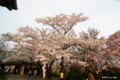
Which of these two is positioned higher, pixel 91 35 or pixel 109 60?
pixel 91 35

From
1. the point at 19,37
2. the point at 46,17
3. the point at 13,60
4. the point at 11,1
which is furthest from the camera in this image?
the point at 13,60

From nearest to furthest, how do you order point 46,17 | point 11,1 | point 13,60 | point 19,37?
point 11,1 < point 19,37 < point 46,17 < point 13,60

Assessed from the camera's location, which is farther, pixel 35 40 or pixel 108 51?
pixel 108 51

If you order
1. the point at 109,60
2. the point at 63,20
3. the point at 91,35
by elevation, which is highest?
the point at 63,20

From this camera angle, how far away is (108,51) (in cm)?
955

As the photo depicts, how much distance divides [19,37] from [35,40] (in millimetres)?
1819

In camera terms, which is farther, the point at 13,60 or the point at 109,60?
the point at 13,60

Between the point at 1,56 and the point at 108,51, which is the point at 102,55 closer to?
the point at 108,51

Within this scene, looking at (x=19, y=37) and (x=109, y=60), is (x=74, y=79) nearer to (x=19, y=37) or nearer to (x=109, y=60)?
(x=109, y=60)

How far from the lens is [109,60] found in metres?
9.53

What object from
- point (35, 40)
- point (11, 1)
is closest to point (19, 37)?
point (35, 40)

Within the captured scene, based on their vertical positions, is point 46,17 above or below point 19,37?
above

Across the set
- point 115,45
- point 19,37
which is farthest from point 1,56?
point 115,45

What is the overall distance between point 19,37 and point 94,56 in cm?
954
